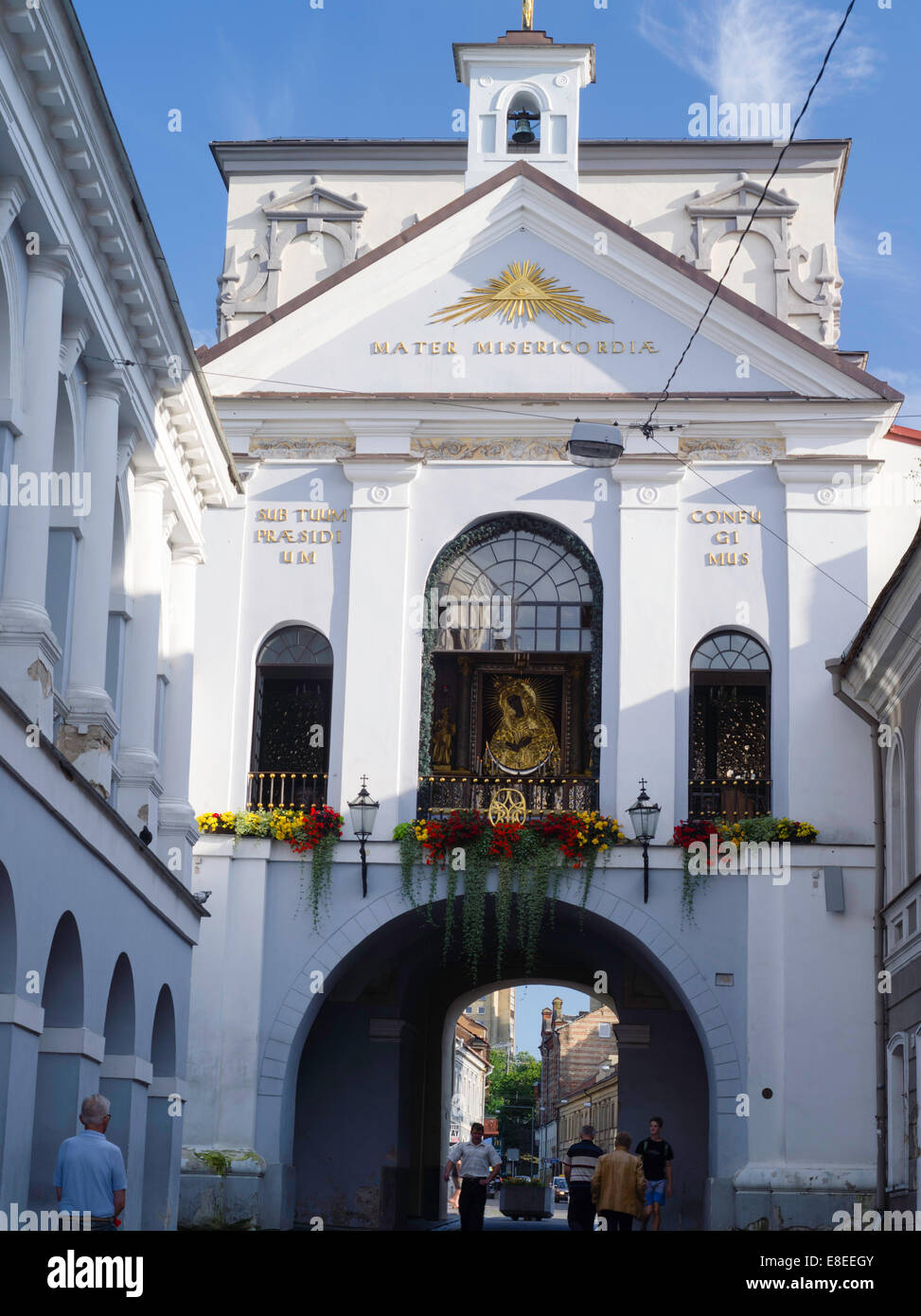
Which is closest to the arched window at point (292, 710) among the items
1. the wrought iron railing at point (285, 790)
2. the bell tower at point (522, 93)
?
the wrought iron railing at point (285, 790)

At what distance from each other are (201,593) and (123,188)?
1043 centimetres

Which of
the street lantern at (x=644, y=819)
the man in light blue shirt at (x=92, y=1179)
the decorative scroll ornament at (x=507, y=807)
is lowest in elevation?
the man in light blue shirt at (x=92, y=1179)

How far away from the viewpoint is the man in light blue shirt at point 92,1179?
1130cm

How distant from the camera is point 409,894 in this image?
23.4 meters

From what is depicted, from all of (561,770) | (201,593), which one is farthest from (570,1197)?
(201,593)

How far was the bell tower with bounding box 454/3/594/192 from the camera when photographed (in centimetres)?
2688

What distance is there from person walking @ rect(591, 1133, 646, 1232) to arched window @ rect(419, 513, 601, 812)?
806cm

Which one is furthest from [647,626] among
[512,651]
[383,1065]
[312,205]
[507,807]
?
[312,205]

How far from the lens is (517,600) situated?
24906 mm

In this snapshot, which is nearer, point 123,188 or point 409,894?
point 123,188

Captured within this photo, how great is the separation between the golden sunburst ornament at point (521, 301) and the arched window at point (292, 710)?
4663 mm
